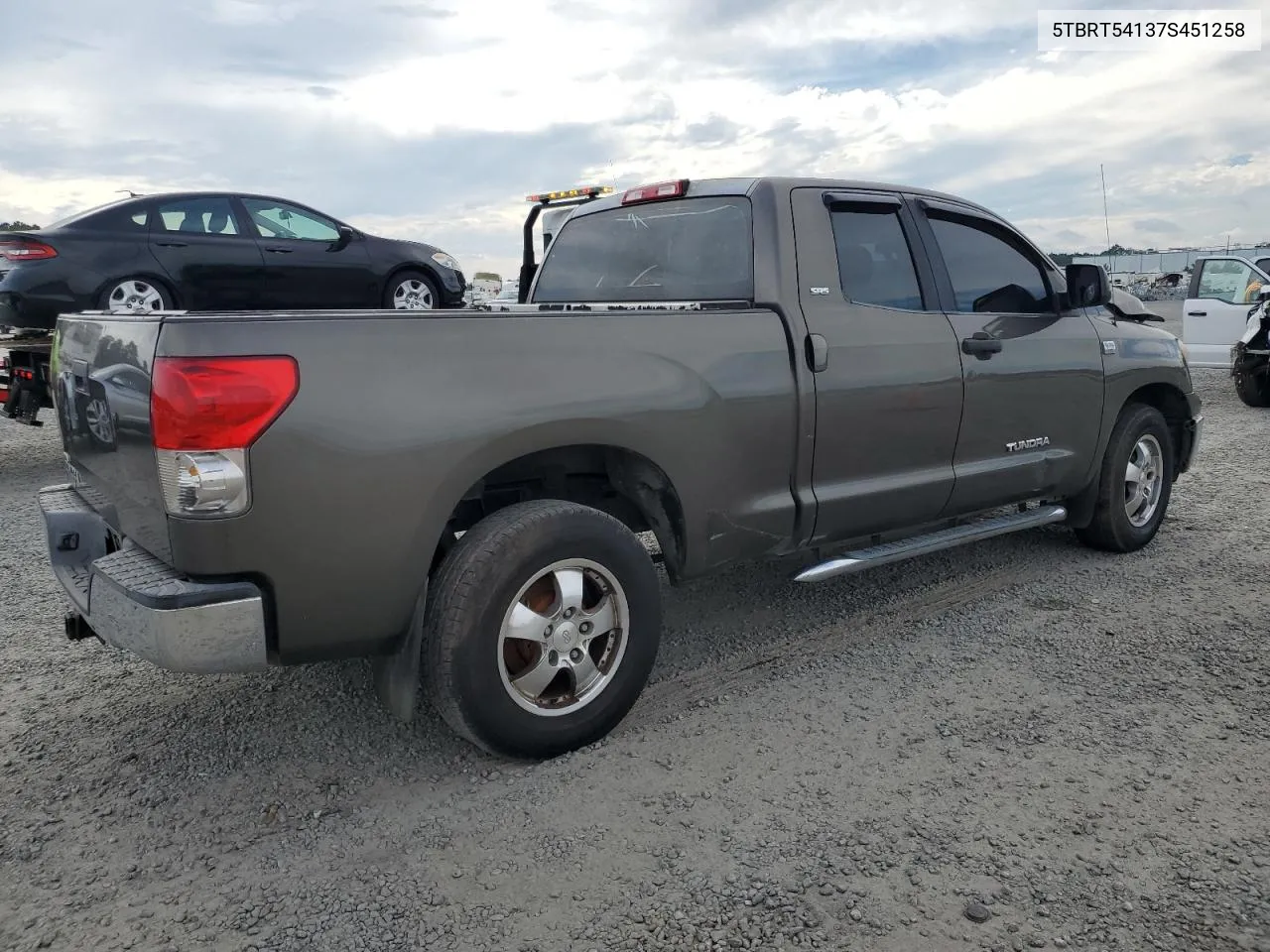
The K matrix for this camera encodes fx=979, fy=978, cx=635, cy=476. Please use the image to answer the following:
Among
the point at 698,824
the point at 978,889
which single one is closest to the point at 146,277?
the point at 698,824

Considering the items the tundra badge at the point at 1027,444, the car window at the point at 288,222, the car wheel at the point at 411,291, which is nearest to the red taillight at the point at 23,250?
the car window at the point at 288,222

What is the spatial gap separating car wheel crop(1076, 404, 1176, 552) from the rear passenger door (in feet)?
4.65

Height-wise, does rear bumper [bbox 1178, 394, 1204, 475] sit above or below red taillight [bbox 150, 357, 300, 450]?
below

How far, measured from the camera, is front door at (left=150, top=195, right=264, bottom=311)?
873cm

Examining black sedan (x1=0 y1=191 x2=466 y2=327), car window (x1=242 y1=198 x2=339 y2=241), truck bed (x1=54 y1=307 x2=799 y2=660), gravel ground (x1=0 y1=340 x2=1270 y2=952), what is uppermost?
car window (x1=242 y1=198 x2=339 y2=241)

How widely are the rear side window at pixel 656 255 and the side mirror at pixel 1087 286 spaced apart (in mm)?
1957

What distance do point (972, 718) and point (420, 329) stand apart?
2202 mm

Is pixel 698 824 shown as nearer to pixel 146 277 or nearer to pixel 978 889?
pixel 978 889

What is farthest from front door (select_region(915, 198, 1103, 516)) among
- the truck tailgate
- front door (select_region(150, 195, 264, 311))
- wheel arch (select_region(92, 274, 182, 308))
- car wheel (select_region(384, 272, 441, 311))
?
car wheel (select_region(384, 272, 441, 311))

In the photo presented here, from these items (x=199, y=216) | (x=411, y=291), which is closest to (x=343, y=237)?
(x=411, y=291)

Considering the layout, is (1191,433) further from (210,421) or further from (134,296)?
(134,296)

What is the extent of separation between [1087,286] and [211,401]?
159 inches

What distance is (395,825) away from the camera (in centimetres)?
273

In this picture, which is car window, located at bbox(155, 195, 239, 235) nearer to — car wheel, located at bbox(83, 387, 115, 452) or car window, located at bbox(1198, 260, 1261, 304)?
car wheel, located at bbox(83, 387, 115, 452)
